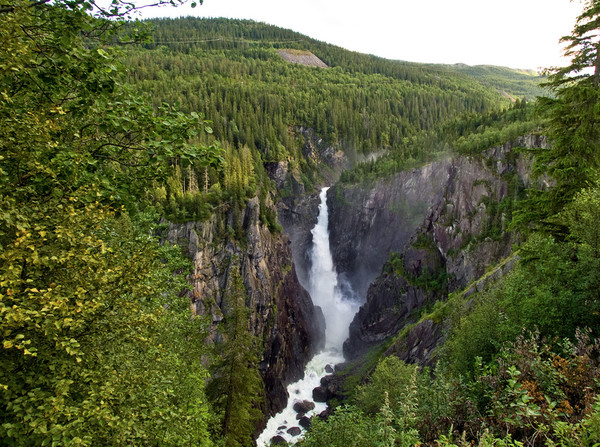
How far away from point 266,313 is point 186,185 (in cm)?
2316

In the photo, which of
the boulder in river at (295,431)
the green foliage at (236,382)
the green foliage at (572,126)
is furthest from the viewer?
the boulder in river at (295,431)

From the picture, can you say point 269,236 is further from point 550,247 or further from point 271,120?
A: point 271,120

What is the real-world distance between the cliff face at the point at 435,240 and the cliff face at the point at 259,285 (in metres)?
11.5

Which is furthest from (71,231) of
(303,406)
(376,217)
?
(376,217)

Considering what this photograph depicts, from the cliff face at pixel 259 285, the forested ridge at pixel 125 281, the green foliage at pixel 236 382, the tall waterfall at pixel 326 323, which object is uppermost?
the forested ridge at pixel 125 281

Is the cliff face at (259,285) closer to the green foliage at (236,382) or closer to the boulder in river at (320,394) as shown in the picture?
the boulder in river at (320,394)

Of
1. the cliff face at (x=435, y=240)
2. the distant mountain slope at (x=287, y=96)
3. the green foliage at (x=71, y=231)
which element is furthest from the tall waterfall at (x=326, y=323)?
the green foliage at (x=71, y=231)

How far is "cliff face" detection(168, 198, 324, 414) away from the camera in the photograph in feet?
143

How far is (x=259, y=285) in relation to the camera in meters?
49.2

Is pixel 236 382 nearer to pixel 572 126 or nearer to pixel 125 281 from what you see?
pixel 125 281

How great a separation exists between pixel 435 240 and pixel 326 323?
93.1 feet

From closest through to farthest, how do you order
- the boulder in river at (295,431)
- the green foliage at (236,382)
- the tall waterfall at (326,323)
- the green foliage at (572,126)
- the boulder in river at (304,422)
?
the green foliage at (572,126), the green foliage at (236,382), the boulder in river at (295,431), the boulder in river at (304,422), the tall waterfall at (326,323)

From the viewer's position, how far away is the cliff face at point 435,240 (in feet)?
145

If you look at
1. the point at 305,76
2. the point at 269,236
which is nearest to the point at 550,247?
the point at 269,236
